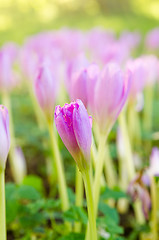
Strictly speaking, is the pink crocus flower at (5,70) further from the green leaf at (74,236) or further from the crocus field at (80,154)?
the green leaf at (74,236)

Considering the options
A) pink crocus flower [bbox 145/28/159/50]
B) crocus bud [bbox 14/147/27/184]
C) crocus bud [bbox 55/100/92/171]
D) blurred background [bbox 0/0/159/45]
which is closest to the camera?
crocus bud [bbox 55/100/92/171]

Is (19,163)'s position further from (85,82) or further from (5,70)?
(85,82)

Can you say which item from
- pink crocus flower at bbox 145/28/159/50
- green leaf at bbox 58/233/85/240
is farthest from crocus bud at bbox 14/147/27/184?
pink crocus flower at bbox 145/28/159/50

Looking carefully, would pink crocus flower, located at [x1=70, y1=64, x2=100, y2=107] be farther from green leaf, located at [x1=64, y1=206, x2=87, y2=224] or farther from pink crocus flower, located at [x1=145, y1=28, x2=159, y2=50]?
pink crocus flower, located at [x1=145, y1=28, x2=159, y2=50]

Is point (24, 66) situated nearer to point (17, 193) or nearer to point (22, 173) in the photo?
point (22, 173)

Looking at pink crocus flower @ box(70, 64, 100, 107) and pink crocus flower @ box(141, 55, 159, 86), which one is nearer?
pink crocus flower @ box(70, 64, 100, 107)

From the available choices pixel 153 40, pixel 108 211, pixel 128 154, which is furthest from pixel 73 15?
pixel 108 211

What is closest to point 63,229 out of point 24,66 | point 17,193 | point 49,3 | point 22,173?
point 17,193
